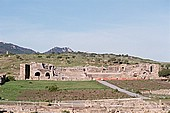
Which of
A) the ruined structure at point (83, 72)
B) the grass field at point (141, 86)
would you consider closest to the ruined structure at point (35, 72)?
the ruined structure at point (83, 72)

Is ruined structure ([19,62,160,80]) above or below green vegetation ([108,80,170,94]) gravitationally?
above

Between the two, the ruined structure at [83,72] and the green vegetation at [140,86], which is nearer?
the green vegetation at [140,86]

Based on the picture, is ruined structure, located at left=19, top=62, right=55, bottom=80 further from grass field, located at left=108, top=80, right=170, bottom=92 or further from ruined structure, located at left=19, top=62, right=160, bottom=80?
grass field, located at left=108, top=80, right=170, bottom=92

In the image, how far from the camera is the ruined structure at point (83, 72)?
247 feet

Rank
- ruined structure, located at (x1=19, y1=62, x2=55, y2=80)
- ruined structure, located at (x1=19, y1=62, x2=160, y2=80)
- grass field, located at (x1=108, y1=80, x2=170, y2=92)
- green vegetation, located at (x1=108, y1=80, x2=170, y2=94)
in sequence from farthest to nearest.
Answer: ruined structure, located at (x1=19, y1=62, x2=160, y2=80) → ruined structure, located at (x1=19, y1=62, x2=55, y2=80) → grass field, located at (x1=108, y1=80, x2=170, y2=92) → green vegetation, located at (x1=108, y1=80, x2=170, y2=94)

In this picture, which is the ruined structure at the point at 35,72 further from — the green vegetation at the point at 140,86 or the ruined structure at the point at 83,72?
A: the green vegetation at the point at 140,86

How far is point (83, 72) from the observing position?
80.1 metres

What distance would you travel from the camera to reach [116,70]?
82500 mm

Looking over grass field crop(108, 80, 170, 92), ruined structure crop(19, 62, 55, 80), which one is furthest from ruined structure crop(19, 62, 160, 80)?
grass field crop(108, 80, 170, 92)

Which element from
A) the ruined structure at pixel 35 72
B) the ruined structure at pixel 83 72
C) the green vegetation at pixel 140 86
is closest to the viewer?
the green vegetation at pixel 140 86

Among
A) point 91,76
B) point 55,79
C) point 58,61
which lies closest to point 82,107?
point 55,79

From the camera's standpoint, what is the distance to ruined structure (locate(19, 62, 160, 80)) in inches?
2960

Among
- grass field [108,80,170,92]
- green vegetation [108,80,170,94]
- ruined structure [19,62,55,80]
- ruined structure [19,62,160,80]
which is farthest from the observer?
ruined structure [19,62,160,80]

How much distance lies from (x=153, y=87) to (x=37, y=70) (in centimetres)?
2482
